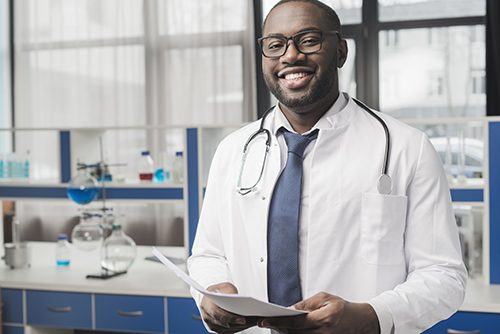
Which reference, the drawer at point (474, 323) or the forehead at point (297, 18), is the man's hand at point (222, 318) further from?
the drawer at point (474, 323)

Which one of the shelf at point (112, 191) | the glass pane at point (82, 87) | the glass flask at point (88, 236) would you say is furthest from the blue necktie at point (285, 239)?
the glass pane at point (82, 87)

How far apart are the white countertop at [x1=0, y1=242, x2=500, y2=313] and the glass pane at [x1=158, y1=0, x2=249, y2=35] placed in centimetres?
169

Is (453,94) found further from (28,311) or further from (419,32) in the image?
(28,311)

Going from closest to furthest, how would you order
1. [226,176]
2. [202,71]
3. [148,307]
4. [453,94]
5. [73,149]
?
[226,176] < [148,307] < [73,149] < [453,94] < [202,71]

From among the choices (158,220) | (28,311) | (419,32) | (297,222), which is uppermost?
(419,32)

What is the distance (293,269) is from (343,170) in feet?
0.78

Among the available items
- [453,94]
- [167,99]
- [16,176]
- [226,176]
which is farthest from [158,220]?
[226,176]

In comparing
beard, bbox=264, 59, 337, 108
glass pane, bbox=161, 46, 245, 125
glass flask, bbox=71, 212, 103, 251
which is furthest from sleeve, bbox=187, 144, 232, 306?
glass pane, bbox=161, 46, 245, 125

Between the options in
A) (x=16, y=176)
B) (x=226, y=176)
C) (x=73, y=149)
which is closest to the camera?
(x=226, y=176)

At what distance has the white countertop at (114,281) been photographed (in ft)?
8.57

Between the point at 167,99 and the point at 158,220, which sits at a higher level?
the point at 167,99

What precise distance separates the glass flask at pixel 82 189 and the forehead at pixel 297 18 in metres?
2.00

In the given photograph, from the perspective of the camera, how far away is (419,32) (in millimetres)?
4273

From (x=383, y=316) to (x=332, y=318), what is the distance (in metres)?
0.12
